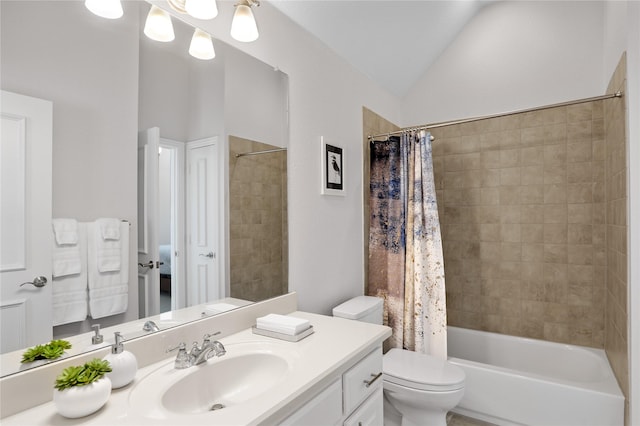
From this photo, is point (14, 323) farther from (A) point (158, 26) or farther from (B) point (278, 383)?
(A) point (158, 26)

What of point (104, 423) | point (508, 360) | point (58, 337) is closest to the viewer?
point (104, 423)

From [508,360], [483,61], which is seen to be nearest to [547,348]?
[508,360]

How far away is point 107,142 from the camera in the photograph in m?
1.03

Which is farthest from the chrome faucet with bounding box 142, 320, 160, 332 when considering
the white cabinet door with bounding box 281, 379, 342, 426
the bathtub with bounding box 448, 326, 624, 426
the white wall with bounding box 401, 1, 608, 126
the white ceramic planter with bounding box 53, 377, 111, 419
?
the white wall with bounding box 401, 1, 608, 126

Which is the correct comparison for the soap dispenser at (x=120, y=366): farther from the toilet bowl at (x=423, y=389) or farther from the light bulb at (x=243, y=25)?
the toilet bowl at (x=423, y=389)

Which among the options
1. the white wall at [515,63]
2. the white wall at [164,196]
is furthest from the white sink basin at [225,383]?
the white wall at [515,63]

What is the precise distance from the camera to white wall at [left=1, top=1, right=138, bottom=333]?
876 millimetres

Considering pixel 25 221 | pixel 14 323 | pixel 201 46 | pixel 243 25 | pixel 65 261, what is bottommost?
pixel 14 323

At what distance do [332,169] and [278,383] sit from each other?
1354mm

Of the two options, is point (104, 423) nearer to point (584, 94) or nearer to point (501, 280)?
point (501, 280)

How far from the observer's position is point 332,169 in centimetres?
208

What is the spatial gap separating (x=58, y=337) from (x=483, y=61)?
3.23 m

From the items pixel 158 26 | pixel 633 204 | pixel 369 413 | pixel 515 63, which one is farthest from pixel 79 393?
pixel 515 63

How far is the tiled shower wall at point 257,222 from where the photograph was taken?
1.49 meters
